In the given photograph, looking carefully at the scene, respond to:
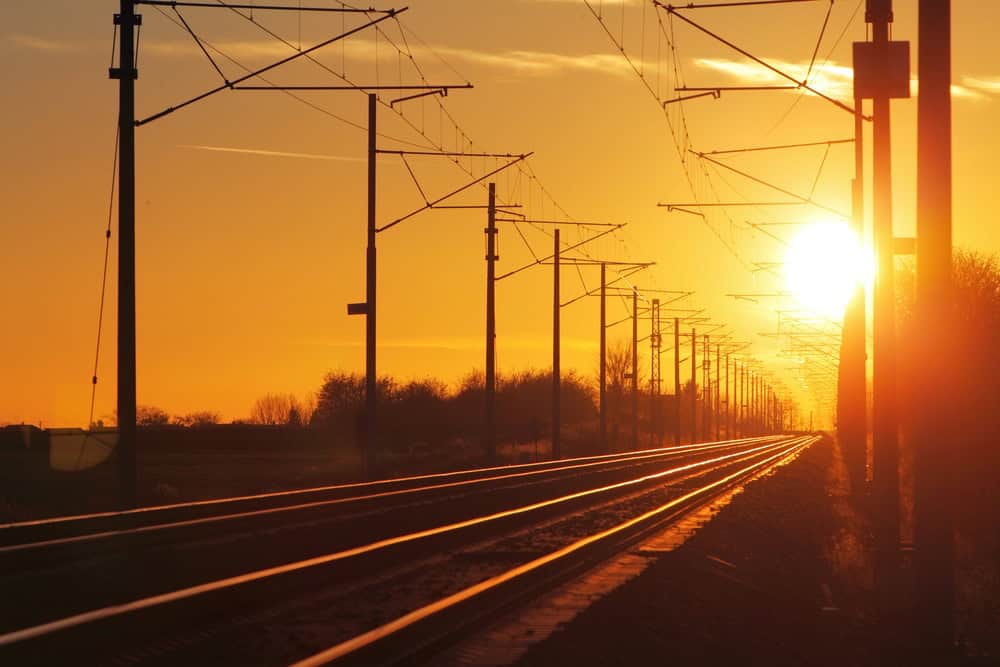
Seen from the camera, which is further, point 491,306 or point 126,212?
point 491,306

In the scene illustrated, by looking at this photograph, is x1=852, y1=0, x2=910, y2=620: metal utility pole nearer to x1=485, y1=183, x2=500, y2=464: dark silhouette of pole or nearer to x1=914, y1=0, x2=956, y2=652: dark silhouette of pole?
x1=914, y1=0, x2=956, y2=652: dark silhouette of pole

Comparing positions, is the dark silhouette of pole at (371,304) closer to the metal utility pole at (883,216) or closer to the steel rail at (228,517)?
the steel rail at (228,517)

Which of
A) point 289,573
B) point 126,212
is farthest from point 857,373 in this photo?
point 289,573

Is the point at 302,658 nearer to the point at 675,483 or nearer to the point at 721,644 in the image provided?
the point at 721,644

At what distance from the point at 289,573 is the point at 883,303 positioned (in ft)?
43.8

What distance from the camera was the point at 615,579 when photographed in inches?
698

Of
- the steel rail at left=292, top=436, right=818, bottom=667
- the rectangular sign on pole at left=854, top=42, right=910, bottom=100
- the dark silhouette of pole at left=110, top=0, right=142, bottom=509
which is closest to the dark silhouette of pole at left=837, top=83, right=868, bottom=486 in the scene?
the steel rail at left=292, top=436, right=818, bottom=667

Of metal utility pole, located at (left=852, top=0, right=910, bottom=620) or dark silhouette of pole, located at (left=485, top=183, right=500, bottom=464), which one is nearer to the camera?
metal utility pole, located at (left=852, top=0, right=910, bottom=620)

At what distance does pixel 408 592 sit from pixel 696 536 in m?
8.23

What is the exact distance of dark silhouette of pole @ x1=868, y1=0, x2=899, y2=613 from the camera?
2494 cm

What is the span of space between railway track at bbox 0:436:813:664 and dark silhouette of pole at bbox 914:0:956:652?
4.11 metres

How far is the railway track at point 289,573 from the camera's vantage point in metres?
12.3

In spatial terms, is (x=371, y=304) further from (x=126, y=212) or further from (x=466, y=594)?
(x=466, y=594)

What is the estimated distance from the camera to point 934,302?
1347cm
